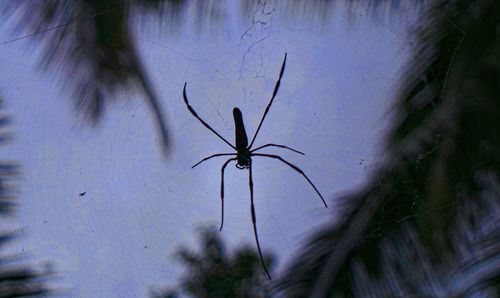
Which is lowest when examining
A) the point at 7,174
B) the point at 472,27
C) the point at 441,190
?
the point at 441,190

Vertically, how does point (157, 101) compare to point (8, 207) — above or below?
above

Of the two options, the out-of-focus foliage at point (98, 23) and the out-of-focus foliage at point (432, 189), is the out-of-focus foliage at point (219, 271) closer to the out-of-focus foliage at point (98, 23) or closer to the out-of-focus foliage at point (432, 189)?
the out-of-focus foliage at point (432, 189)

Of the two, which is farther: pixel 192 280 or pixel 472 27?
pixel 192 280

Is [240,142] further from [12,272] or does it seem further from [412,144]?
[12,272]

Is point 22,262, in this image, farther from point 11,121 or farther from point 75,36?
point 75,36

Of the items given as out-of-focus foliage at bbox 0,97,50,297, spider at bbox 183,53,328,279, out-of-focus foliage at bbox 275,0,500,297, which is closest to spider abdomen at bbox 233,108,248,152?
spider at bbox 183,53,328,279

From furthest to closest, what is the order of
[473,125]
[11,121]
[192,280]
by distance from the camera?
[192,280], [11,121], [473,125]

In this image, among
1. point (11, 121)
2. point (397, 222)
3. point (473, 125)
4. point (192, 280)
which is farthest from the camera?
point (192, 280)

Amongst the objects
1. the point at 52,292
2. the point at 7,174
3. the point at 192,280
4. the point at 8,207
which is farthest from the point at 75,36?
the point at 192,280
